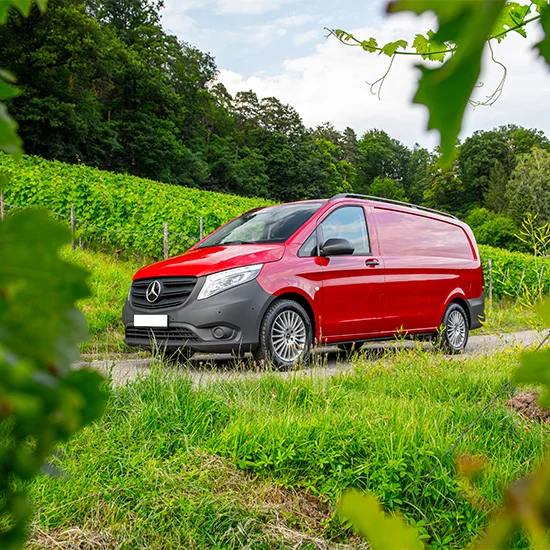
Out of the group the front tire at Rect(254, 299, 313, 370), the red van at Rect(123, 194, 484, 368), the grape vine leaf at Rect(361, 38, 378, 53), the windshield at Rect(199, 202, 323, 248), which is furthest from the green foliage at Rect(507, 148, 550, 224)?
the grape vine leaf at Rect(361, 38, 378, 53)

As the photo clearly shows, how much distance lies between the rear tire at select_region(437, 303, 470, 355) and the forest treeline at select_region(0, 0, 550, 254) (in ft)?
62.3

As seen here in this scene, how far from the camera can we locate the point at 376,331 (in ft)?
23.2

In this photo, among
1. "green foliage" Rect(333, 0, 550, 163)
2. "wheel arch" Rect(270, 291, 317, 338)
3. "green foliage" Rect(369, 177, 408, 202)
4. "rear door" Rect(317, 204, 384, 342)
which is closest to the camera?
"green foliage" Rect(333, 0, 550, 163)

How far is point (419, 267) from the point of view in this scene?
7.66 meters

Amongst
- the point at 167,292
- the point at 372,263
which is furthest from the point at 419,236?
the point at 167,292

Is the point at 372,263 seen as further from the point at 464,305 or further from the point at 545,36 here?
the point at 545,36

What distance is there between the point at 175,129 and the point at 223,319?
1783 inches

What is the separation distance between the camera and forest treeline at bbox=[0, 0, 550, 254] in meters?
35.8

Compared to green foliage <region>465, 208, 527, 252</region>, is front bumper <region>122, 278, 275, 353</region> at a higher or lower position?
lower

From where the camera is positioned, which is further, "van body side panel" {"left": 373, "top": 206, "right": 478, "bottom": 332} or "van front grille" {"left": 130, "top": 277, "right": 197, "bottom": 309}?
"van body side panel" {"left": 373, "top": 206, "right": 478, "bottom": 332}

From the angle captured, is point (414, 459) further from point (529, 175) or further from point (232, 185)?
point (529, 175)

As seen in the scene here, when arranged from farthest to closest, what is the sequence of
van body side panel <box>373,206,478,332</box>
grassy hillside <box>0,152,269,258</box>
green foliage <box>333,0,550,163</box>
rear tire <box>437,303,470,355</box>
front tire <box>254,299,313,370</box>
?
grassy hillside <box>0,152,269,258</box> < rear tire <box>437,303,470,355</box> < van body side panel <box>373,206,478,332</box> < front tire <box>254,299,313,370</box> < green foliage <box>333,0,550,163</box>

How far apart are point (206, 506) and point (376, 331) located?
16.5 ft

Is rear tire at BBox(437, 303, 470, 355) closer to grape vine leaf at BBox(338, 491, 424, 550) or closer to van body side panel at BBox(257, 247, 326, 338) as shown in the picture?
van body side panel at BBox(257, 247, 326, 338)
